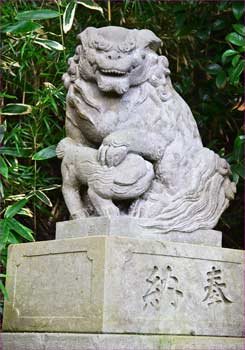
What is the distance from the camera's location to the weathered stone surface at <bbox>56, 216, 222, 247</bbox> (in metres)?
4.17

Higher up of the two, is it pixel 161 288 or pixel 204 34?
pixel 204 34

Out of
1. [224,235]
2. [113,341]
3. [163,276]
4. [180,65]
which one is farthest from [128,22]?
[113,341]

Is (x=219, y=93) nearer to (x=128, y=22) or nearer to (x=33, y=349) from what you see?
(x=128, y=22)

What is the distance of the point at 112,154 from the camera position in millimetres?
4266

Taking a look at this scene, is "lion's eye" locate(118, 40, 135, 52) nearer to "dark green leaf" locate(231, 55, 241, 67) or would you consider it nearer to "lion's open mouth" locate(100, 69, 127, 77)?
"lion's open mouth" locate(100, 69, 127, 77)

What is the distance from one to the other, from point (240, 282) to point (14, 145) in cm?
202

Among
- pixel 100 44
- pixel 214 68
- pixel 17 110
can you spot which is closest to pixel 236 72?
pixel 214 68

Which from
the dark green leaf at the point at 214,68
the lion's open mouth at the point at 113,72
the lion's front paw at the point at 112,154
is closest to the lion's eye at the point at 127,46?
the lion's open mouth at the point at 113,72

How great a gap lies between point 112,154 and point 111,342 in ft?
3.15

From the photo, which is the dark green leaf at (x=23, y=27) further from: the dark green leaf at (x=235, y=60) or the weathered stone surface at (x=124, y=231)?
the weathered stone surface at (x=124, y=231)

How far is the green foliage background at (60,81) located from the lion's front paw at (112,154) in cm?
85

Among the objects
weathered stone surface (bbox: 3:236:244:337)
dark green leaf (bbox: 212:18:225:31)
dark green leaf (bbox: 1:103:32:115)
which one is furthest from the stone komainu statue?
dark green leaf (bbox: 212:18:225:31)

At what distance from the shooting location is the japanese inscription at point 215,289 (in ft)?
14.3

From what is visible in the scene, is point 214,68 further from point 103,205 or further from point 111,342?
point 111,342
